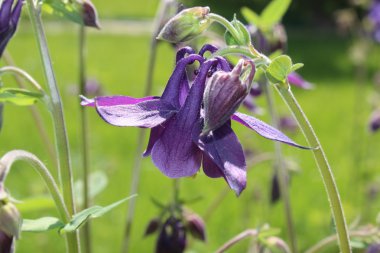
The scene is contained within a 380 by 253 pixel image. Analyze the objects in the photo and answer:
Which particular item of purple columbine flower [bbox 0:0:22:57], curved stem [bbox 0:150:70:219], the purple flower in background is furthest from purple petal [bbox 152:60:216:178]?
the purple flower in background

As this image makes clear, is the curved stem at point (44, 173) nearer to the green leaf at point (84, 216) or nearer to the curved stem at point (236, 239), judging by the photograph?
the green leaf at point (84, 216)

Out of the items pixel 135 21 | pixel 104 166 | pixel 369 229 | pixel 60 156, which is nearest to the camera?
pixel 60 156

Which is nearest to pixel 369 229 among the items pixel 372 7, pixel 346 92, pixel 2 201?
pixel 2 201

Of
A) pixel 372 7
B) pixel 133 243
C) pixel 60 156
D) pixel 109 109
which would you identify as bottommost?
pixel 133 243

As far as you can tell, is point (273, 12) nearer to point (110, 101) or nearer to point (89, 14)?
point (89, 14)

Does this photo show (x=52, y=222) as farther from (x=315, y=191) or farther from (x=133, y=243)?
(x=315, y=191)

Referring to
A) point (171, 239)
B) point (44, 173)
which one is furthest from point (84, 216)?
point (171, 239)

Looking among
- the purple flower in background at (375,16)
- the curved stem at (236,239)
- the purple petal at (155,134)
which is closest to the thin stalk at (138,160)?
the curved stem at (236,239)
